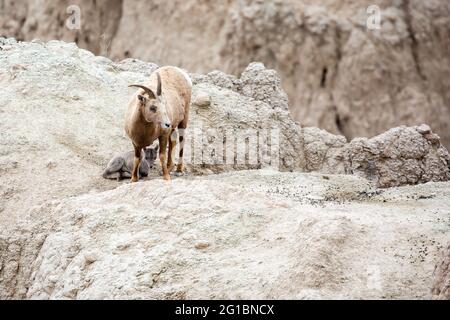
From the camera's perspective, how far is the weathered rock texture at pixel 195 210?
838 centimetres

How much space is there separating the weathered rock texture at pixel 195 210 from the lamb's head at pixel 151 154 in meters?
0.46

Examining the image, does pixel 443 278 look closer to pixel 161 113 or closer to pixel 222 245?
pixel 222 245

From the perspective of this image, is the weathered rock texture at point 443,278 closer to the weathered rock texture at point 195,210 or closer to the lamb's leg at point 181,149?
the weathered rock texture at point 195,210

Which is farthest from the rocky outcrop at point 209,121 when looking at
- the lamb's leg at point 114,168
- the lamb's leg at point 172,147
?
the lamb's leg at point 172,147

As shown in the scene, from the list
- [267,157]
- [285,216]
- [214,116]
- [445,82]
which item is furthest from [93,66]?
[445,82]

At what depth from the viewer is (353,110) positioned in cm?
2686

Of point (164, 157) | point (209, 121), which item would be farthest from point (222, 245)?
point (209, 121)

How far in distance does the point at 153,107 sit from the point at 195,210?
237 cm

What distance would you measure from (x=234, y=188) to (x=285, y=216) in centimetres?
93

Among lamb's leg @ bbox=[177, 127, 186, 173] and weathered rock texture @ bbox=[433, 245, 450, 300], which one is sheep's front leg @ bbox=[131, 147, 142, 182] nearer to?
lamb's leg @ bbox=[177, 127, 186, 173]

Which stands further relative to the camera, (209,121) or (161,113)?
(209,121)

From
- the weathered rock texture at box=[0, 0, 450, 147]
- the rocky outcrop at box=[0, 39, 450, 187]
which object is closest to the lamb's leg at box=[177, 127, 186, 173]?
the rocky outcrop at box=[0, 39, 450, 187]

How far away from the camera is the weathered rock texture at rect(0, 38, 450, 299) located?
8.38 metres

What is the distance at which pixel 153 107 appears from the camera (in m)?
11.6
